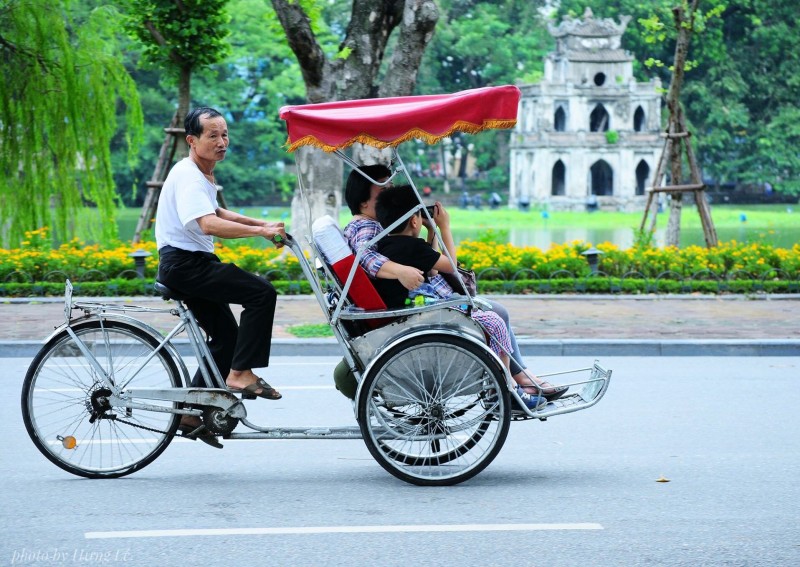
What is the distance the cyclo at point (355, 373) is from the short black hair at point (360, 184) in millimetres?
172

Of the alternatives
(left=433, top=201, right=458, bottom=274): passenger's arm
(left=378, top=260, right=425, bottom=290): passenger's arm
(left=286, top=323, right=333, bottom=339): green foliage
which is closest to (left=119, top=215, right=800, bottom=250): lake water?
(left=286, top=323, right=333, bottom=339): green foliage

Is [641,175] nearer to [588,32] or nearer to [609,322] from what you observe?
[588,32]

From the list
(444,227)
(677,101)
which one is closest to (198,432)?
(444,227)

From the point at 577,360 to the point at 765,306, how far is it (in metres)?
4.68

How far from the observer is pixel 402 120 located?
19.6 ft

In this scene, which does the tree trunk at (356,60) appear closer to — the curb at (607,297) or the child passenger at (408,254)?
the curb at (607,297)

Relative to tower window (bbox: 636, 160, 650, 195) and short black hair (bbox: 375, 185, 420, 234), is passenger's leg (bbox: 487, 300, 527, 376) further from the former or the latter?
tower window (bbox: 636, 160, 650, 195)

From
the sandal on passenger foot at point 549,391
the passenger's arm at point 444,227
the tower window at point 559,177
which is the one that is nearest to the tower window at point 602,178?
the tower window at point 559,177

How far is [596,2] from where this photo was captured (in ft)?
252

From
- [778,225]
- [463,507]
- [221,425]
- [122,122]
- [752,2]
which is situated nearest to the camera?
[463,507]

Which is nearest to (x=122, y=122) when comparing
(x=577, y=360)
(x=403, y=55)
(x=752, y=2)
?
(x=752, y=2)

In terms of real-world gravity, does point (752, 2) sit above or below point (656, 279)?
above

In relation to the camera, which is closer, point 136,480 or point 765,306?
point 136,480

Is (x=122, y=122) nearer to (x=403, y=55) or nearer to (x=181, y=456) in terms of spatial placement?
(x=403, y=55)
